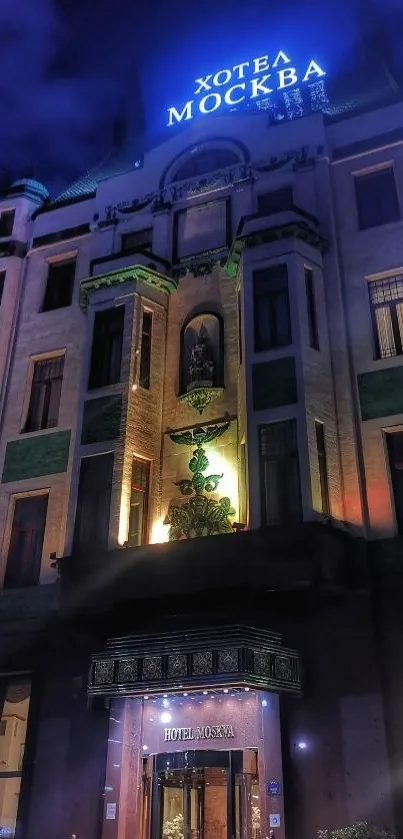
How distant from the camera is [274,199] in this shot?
2248cm

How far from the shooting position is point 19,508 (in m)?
20.9

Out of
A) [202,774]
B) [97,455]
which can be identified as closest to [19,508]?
[97,455]

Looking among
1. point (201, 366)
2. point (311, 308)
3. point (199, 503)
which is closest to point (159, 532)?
point (199, 503)

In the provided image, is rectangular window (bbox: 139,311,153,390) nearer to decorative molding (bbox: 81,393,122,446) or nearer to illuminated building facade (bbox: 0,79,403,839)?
illuminated building facade (bbox: 0,79,403,839)

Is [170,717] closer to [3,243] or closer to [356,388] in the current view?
[356,388]

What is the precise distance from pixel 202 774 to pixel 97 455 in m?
8.04

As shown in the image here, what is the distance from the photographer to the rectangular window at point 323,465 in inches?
669

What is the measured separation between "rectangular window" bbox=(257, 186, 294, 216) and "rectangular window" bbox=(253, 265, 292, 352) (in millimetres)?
3194

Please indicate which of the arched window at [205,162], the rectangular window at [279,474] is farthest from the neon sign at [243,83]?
the rectangular window at [279,474]

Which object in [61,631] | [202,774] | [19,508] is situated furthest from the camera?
Result: [19,508]

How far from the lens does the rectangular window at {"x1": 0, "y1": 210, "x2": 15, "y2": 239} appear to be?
26.5 metres

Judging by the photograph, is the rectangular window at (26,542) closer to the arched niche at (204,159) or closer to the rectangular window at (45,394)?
the rectangular window at (45,394)

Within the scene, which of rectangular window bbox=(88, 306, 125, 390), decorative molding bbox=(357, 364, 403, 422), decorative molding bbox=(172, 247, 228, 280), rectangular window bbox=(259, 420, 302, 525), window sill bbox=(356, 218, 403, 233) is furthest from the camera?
decorative molding bbox=(172, 247, 228, 280)

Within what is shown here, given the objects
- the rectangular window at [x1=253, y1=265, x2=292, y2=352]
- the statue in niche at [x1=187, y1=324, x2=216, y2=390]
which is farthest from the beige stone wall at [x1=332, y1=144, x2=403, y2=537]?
the statue in niche at [x1=187, y1=324, x2=216, y2=390]
